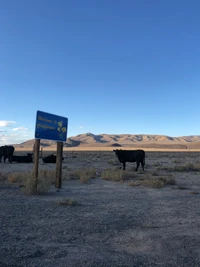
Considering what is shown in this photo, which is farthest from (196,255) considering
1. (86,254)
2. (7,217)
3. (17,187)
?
(17,187)

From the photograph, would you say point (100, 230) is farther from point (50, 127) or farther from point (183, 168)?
point (183, 168)

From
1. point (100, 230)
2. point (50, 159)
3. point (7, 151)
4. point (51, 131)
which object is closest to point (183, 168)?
point (50, 159)

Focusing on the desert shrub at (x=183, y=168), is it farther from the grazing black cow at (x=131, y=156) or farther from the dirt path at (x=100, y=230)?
the dirt path at (x=100, y=230)

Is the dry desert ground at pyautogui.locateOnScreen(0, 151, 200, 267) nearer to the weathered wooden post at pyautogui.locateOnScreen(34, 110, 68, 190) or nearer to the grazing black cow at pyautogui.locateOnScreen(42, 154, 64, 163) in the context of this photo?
the weathered wooden post at pyautogui.locateOnScreen(34, 110, 68, 190)

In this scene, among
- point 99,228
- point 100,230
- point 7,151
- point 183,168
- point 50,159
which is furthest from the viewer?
point 7,151

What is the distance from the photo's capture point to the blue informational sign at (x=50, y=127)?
1281cm

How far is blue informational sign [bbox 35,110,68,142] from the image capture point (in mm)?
12812

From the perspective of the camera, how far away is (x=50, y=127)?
528 inches

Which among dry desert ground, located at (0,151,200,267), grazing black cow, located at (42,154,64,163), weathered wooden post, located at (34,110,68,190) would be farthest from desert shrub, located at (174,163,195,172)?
weathered wooden post, located at (34,110,68,190)

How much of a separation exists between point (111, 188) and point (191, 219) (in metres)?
5.79

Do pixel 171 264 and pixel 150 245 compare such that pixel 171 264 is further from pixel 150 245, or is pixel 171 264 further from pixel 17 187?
pixel 17 187

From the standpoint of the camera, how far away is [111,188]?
13.8 metres

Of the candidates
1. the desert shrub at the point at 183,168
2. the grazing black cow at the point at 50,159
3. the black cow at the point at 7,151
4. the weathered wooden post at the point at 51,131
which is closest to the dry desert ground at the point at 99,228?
the weathered wooden post at the point at 51,131

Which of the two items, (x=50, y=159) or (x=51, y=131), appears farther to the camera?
(x=50, y=159)
